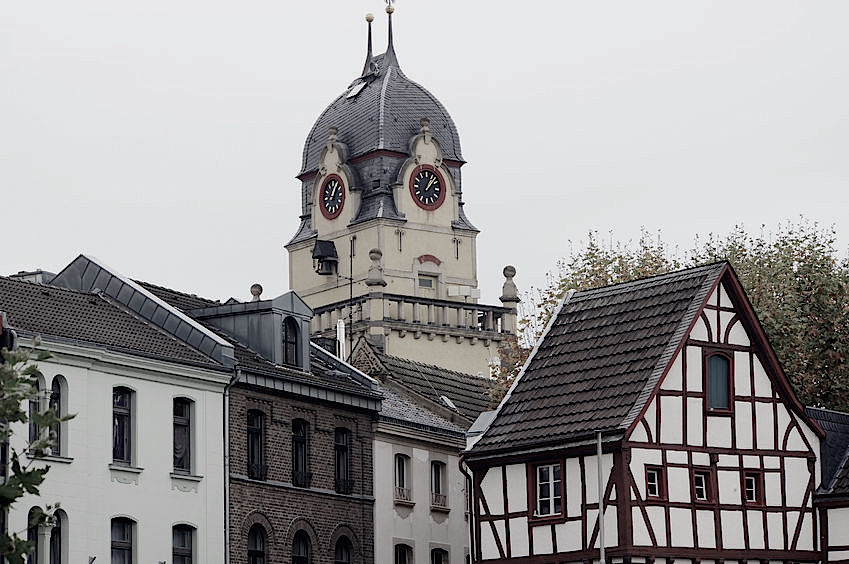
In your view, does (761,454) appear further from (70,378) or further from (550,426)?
(70,378)

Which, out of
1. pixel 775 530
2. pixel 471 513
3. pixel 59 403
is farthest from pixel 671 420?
pixel 59 403

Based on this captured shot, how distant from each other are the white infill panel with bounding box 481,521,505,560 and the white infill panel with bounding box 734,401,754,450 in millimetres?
6247

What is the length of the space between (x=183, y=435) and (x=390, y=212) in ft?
210

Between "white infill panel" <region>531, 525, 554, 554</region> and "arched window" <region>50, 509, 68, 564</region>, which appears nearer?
"arched window" <region>50, 509, 68, 564</region>

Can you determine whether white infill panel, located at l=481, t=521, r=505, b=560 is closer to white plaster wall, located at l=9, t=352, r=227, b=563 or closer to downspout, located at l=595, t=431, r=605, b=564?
downspout, located at l=595, t=431, r=605, b=564

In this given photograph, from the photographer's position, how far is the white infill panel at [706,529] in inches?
2185

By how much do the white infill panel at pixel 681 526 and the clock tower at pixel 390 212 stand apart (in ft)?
196

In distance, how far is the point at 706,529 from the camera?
5569 centimetres

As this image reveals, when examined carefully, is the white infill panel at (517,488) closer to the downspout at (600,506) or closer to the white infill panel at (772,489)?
the downspout at (600,506)

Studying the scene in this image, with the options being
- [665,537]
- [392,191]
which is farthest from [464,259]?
Answer: [665,537]

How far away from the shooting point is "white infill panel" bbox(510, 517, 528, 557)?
56.9 metres

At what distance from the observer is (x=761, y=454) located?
57.4 meters

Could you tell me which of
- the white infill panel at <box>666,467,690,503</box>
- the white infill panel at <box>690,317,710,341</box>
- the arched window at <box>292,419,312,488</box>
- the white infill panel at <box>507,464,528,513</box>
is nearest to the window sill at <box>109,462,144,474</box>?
the arched window at <box>292,419,312,488</box>

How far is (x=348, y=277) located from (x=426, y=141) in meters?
8.17
